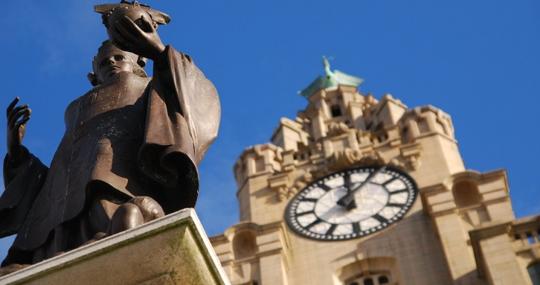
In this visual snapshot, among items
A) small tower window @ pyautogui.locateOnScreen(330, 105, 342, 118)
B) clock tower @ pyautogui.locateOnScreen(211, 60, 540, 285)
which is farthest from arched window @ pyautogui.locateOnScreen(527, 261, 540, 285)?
small tower window @ pyautogui.locateOnScreen(330, 105, 342, 118)

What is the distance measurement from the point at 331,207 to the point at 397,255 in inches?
139

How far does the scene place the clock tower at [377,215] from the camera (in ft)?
97.9

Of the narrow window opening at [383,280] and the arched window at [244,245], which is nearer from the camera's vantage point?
the narrow window opening at [383,280]

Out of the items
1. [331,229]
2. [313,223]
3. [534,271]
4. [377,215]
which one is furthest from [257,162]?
[534,271]

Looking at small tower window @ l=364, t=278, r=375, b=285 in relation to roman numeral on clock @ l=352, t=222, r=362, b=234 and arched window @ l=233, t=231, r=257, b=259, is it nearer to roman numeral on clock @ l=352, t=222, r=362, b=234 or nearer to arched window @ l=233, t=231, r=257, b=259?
roman numeral on clock @ l=352, t=222, r=362, b=234

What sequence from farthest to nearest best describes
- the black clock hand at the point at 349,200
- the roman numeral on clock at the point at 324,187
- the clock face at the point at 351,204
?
the roman numeral on clock at the point at 324,187 < the black clock hand at the point at 349,200 < the clock face at the point at 351,204

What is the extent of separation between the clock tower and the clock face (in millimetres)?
33

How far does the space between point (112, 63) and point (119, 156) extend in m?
1.21

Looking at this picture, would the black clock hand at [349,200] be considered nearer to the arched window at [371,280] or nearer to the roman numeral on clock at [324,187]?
the roman numeral on clock at [324,187]

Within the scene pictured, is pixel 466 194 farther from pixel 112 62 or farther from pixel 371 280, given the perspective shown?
pixel 112 62

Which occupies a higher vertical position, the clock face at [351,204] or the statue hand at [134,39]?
the clock face at [351,204]

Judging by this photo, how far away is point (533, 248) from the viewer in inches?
1133

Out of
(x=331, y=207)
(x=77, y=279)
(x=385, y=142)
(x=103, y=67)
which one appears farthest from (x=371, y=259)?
(x=77, y=279)

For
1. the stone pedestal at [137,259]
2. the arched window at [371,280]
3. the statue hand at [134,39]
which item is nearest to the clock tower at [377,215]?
the arched window at [371,280]
